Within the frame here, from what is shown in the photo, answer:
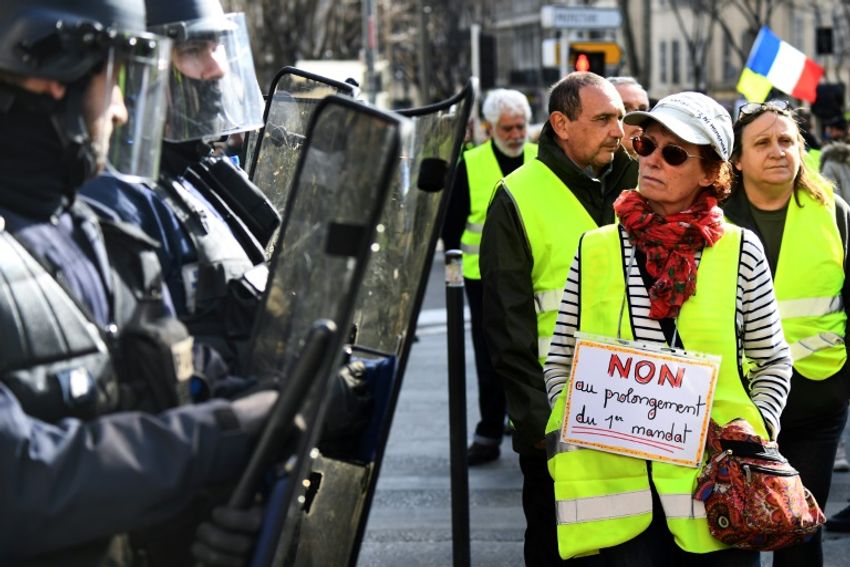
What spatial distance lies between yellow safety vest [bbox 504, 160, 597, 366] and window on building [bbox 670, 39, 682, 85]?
66.7 metres

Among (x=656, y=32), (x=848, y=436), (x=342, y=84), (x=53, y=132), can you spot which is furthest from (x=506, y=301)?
(x=656, y=32)

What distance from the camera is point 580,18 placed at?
64.4 feet

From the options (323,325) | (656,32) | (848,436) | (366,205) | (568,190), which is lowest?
(656,32)

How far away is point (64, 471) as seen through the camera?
93.0 inches

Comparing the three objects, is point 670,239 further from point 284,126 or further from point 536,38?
point 536,38

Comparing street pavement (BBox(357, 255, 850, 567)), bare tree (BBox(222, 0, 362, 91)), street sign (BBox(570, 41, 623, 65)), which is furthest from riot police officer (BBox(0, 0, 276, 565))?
bare tree (BBox(222, 0, 362, 91))

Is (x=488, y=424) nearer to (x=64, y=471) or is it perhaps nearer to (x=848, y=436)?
(x=848, y=436)

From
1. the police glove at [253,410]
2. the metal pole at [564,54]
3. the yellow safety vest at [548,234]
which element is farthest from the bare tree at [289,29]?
the police glove at [253,410]

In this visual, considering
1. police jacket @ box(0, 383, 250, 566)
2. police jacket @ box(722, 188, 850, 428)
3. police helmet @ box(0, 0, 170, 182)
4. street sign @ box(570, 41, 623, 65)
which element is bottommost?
street sign @ box(570, 41, 623, 65)

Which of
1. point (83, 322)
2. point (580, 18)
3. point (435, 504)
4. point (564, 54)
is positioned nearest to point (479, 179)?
point (435, 504)

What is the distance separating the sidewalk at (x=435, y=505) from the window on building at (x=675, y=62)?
6206cm

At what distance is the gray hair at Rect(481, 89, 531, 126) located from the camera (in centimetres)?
1017

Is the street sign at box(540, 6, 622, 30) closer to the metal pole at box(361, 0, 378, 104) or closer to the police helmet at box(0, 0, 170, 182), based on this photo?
the metal pole at box(361, 0, 378, 104)

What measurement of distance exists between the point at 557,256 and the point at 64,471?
307 centimetres
